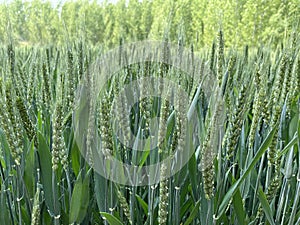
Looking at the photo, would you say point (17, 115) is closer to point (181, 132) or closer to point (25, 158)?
point (25, 158)

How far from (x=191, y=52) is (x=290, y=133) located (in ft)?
1.24

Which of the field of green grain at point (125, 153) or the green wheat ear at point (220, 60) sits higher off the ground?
the green wheat ear at point (220, 60)

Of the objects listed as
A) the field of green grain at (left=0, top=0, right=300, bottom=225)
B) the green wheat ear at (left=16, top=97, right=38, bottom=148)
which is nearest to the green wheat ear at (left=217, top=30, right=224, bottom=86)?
the field of green grain at (left=0, top=0, right=300, bottom=225)

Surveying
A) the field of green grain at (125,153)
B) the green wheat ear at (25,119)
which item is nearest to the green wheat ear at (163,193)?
Result: the field of green grain at (125,153)

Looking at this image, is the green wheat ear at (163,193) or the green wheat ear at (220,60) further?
the green wheat ear at (220,60)

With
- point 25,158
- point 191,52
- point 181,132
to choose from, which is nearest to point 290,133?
point 191,52

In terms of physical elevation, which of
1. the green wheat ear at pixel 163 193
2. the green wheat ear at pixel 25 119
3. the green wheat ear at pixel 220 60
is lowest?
the green wheat ear at pixel 163 193

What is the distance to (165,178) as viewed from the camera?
55cm

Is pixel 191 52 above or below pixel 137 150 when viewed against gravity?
above

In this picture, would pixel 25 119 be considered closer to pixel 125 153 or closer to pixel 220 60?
pixel 125 153

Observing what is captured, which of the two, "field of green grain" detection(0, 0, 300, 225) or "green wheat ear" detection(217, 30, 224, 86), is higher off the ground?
"green wheat ear" detection(217, 30, 224, 86)

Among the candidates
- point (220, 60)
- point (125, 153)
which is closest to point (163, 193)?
point (125, 153)

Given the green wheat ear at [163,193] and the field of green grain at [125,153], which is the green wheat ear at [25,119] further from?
the green wheat ear at [163,193]

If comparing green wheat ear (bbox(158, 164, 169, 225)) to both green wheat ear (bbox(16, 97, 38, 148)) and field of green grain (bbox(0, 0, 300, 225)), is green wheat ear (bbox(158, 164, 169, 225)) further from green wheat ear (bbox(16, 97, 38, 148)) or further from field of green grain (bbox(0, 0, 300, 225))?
green wheat ear (bbox(16, 97, 38, 148))
